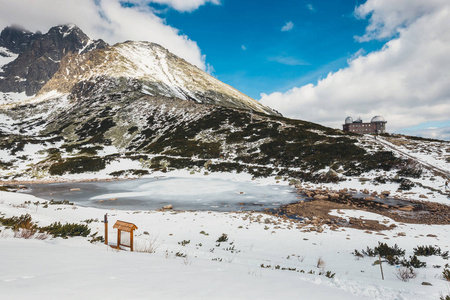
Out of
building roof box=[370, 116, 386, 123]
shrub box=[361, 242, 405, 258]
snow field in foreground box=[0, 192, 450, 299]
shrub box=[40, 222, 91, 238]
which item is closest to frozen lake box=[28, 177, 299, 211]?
snow field in foreground box=[0, 192, 450, 299]

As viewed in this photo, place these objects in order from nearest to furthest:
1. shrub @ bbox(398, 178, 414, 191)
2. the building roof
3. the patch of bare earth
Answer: the patch of bare earth
shrub @ bbox(398, 178, 414, 191)
the building roof

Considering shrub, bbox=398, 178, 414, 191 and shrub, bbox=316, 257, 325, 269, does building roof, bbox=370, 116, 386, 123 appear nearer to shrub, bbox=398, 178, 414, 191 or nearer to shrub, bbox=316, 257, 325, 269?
shrub, bbox=398, 178, 414, 191

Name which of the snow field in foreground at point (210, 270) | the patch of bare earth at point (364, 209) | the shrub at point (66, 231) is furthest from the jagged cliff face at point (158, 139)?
the shrub at point (66, 231)

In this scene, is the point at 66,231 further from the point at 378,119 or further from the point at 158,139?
the point at 378,119

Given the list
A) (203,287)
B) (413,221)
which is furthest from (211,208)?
(203,287)

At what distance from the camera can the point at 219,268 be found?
18.1 feet

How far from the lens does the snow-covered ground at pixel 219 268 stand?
3.24 metres

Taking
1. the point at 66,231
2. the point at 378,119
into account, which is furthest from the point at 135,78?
the point at 66,231

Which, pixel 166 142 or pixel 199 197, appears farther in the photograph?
pixel 166 142

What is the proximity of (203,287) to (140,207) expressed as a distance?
60.0 feet

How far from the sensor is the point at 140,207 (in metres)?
20.2

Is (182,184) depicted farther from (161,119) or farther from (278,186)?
(161,119)

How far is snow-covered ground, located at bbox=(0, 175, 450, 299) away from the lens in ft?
10.6

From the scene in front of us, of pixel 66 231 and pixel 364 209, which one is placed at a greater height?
pixel 66 231
